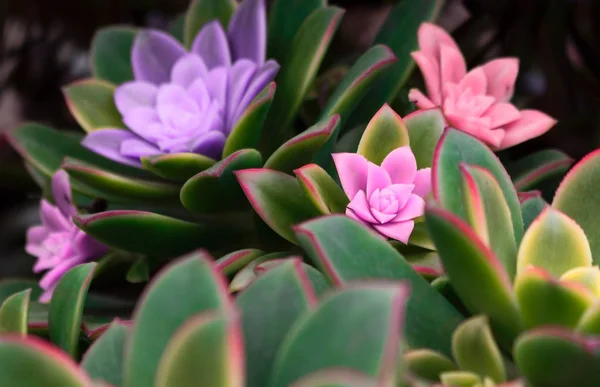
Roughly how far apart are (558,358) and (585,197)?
0.15 metres

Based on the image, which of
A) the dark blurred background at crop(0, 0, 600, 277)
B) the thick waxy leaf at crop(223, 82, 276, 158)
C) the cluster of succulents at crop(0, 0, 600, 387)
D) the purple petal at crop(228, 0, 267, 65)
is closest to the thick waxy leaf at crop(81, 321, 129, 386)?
the cluster of succulents at crop(0, 0, 600, 387)

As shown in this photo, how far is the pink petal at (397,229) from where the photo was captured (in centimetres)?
46

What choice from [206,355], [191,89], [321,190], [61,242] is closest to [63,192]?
[61,242]

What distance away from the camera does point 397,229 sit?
1.53ft

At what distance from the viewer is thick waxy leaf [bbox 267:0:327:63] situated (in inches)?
25.2

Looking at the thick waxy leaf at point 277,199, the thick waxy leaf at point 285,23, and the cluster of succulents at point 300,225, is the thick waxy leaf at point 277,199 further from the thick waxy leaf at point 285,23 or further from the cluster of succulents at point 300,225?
the thick waxy leaf at point 285,23

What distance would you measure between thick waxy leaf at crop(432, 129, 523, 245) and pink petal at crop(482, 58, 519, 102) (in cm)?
19

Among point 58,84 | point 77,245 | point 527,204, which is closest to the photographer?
point 527,204

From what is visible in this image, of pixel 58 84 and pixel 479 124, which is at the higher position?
pixel 479 124

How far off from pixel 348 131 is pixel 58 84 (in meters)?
0.68

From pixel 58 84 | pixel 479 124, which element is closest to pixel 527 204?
pixel 479 124

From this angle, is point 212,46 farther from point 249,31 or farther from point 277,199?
point 277,199

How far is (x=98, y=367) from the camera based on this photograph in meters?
0.36

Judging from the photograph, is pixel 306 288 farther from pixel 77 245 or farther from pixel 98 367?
pixel 77 245
